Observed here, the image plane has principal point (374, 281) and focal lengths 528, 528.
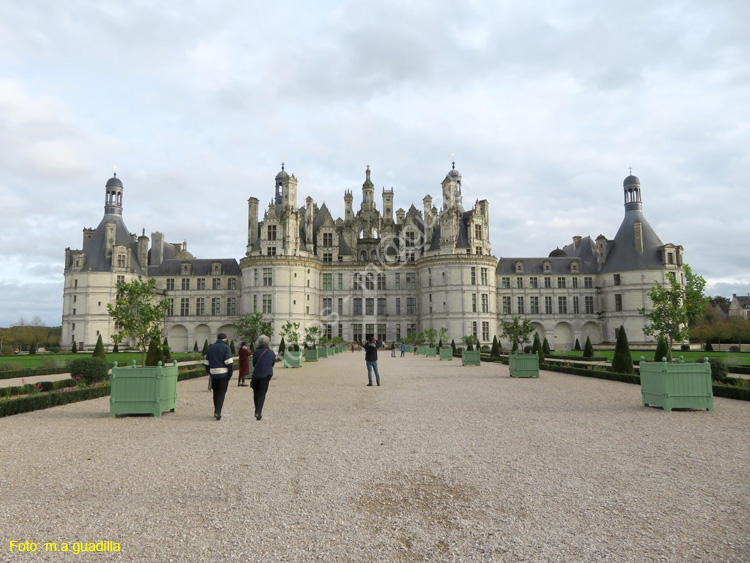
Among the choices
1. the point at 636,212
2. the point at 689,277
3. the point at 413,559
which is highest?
the point at 636,212

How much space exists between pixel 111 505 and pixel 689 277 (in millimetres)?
23946

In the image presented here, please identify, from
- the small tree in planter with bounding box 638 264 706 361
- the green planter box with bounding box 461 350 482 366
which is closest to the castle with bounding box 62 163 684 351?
the green planter box with bounding box 461 350 482 366

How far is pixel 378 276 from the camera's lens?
6712 centimetres

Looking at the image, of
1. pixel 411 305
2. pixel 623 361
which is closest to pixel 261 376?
Answer: pixel 623 361

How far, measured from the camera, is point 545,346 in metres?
43.3

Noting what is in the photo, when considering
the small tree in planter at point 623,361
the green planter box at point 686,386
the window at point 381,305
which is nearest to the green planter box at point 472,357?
the small tree in planter at point 623,361

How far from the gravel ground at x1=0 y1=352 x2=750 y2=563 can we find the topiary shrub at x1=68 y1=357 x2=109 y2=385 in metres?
4.45

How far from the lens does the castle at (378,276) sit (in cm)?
5988

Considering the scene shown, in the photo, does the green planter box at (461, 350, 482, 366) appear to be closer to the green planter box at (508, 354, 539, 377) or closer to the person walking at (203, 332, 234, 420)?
the green planter box at (508, 354, 539, 377)

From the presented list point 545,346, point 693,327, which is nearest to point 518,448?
point 545,346

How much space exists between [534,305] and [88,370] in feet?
185

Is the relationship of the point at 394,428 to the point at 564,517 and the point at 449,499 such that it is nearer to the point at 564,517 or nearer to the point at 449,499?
the point at 449,499

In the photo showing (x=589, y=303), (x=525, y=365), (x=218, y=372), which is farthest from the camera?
(x=589, y=303)

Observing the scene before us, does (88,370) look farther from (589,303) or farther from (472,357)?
(589,303)
